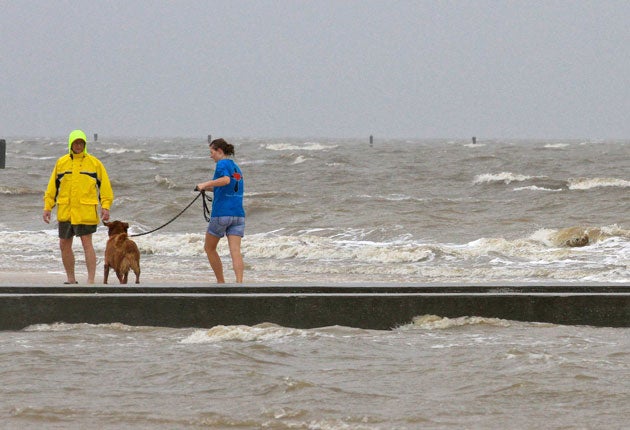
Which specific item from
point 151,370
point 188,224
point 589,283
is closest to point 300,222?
point 188,224

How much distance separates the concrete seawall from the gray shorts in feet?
3.68

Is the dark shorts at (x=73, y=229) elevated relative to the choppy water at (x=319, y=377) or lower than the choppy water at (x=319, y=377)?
elevated

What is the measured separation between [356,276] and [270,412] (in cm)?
718

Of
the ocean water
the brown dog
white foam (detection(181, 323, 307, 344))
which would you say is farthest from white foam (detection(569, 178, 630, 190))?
white foam (detection(181, 323, 307, 344))

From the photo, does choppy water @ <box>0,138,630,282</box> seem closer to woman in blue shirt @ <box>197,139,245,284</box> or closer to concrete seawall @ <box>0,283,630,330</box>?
woman in blue shirt @ <box>197,139,245,284</box>

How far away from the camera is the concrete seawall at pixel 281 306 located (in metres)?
7.35

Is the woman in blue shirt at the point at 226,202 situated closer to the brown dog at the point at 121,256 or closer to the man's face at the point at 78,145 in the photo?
the brown dog at the point at 121,256

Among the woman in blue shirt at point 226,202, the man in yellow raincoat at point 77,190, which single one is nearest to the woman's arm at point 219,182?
the woman in blue shirt at point 226,202

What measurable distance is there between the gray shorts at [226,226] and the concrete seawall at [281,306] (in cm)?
112

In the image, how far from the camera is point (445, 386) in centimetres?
588

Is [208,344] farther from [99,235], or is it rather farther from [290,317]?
[99,235]

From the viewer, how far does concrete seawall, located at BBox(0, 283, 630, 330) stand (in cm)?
735

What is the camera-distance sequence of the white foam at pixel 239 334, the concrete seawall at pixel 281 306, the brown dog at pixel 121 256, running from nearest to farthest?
1. the white foam at pixel 239 334
2. the concrete seawall at pixel 281 306
3. the brown dog at pixel 121 256

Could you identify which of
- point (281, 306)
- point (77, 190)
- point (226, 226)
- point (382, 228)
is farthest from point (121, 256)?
point (382, 228)
